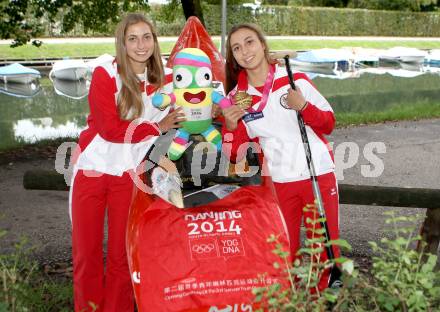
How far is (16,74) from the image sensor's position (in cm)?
2242

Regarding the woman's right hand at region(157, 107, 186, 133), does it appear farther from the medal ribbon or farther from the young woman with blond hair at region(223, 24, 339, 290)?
the medal ribbon

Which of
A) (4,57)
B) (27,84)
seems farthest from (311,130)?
(4,57)

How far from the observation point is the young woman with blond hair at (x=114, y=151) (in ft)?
12.2

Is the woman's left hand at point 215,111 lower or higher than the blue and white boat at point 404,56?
higher

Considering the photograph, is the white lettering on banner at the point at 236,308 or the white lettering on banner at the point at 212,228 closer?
the white lettering on banner at the point at 236,308

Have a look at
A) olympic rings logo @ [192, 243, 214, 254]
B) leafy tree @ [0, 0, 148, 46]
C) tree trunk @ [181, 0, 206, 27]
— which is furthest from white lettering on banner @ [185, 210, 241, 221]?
tree trunk @ [181, 0, 206, 27]

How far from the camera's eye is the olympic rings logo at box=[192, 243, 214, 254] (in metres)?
3.09

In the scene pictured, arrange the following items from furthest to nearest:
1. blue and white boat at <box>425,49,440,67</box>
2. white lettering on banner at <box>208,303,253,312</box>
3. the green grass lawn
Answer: blue and white boat at <box>425,49,440,67</box>
the green grass lawn
white lettering on banner at <box>208,303,253,312</box>

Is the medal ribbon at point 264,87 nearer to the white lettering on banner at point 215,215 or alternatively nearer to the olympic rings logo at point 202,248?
the white lettering on banner at point 215,215

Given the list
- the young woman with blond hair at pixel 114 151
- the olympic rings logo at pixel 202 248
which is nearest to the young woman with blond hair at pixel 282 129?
the young woman with blond hair at pixel 114 151

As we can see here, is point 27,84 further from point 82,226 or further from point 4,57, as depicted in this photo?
point 82,226

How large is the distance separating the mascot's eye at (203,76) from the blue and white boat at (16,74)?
796 inches

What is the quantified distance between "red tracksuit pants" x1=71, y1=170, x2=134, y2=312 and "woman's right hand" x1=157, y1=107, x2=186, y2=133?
39cm

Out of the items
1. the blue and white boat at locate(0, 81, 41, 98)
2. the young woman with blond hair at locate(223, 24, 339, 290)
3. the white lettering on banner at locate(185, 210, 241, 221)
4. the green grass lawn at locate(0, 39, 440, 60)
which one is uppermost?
the young woman with blond hair at locate(223, 24, 339, 290)
